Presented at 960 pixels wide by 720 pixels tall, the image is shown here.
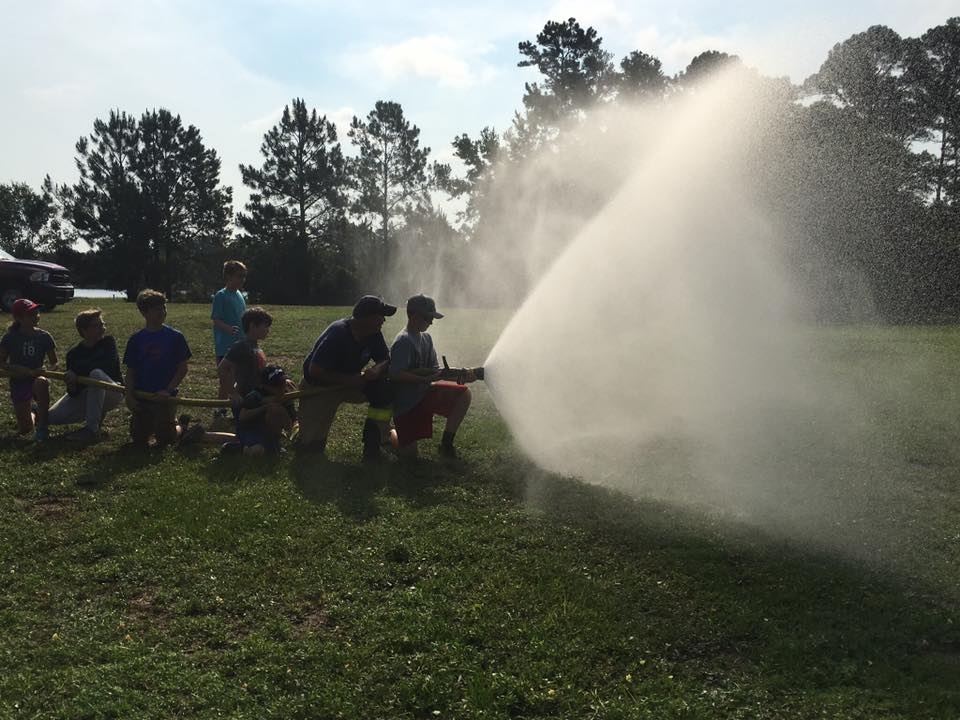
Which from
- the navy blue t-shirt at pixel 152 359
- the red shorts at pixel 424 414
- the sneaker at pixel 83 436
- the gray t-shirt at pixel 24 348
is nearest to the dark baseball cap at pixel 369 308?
the red shorts at pixel 424 414

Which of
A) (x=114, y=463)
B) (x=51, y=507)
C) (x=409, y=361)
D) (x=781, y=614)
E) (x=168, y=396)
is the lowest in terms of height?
(x=781, y=614)

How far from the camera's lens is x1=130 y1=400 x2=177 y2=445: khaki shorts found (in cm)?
769

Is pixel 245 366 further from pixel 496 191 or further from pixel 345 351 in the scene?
pixel 496 191

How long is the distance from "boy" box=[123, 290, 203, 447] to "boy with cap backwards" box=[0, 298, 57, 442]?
100cm

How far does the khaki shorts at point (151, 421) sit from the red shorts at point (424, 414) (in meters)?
2.23

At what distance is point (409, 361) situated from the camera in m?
7.39

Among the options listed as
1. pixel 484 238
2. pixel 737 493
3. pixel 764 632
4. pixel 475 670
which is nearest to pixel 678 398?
pixel 737 493

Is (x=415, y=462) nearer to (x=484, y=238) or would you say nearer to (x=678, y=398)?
(x=678, y=398)

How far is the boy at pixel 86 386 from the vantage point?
Result: 7.95 metres

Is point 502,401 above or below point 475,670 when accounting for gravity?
above

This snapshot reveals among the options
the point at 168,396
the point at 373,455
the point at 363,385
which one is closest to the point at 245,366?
the point at 168,396

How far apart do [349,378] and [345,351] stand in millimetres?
266

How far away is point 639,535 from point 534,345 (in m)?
4.27

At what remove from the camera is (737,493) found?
6727 millimetres
